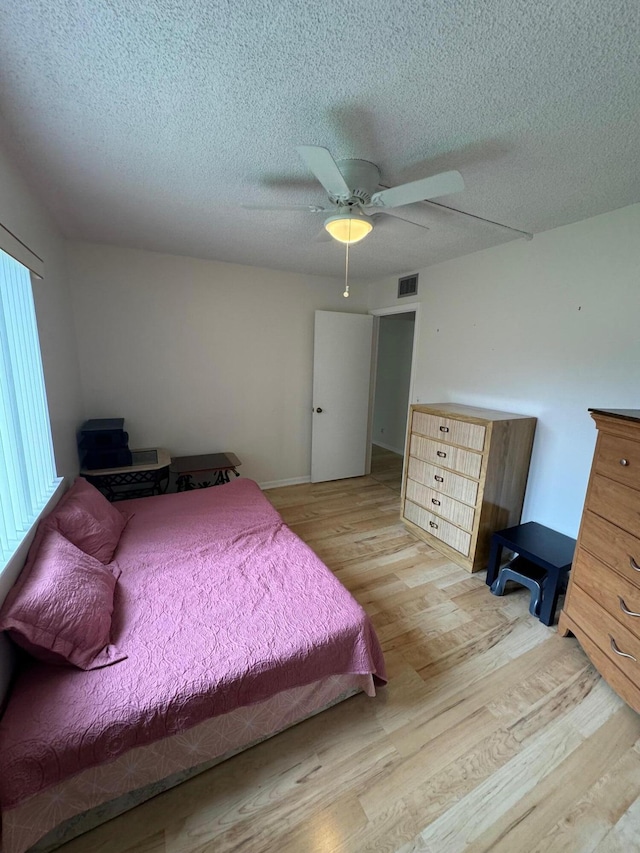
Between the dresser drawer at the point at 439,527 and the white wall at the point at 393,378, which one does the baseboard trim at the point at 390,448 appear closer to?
the white wall at the point at 393,378

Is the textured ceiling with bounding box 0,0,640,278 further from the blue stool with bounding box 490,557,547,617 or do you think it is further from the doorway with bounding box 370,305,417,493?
the doorway with bounding box 370,305,417,493

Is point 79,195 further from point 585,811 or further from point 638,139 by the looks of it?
point 585,811

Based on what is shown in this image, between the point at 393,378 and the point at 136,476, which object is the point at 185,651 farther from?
the point at 393,378

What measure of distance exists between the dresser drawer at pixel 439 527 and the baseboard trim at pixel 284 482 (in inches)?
56.1

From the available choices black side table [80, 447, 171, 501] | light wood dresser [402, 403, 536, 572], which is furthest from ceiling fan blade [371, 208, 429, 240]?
black side table [80, 447, 171, 501]

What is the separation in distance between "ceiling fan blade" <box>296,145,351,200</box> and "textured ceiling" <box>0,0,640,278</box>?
6.1 inches

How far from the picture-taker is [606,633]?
1.55 meters

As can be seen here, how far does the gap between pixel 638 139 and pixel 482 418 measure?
57.4 inches

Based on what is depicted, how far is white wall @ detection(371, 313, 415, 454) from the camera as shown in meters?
5.12

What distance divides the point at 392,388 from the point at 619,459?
3991 millimetres

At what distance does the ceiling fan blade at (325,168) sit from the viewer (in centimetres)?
115

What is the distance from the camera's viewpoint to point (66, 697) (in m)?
1.08

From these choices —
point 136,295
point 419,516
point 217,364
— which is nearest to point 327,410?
point 217,364

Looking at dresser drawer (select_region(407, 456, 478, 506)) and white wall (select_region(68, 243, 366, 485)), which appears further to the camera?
white wall (select_region(68, 243, 366, 485))
